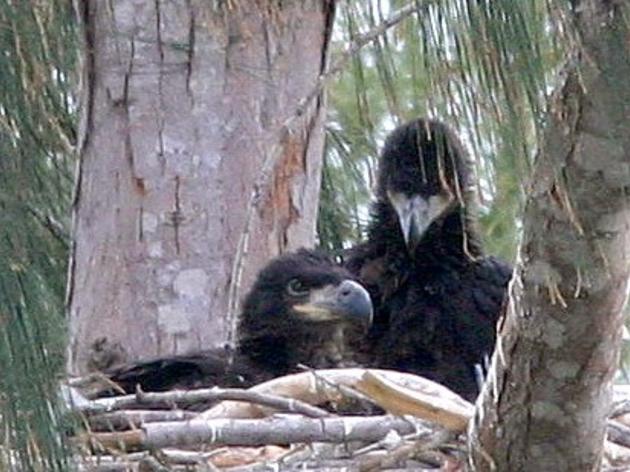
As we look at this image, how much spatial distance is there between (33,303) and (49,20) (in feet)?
2.10

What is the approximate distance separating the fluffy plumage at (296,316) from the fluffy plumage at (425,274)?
12 cm

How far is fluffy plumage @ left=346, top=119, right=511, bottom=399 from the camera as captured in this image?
18.6 feet

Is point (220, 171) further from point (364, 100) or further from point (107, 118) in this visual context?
point (364, 100)

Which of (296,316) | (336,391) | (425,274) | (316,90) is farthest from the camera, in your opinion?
(425,274)

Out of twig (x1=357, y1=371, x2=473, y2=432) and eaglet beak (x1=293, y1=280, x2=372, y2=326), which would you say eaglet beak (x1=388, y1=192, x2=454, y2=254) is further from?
twig (x1=357, y1=371, x2=473, y2=432)

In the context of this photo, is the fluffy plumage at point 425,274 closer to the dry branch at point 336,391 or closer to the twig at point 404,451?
the dry branch at point 336,391

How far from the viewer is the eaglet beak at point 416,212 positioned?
235 inches

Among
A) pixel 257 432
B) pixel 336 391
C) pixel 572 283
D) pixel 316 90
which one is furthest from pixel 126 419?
pixel 572 283

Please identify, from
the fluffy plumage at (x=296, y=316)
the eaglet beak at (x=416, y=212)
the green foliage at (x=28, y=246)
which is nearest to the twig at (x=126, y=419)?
the green foliage at (x=28, y=246)

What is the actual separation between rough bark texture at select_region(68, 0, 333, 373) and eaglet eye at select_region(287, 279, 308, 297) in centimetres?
18

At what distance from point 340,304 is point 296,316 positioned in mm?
162

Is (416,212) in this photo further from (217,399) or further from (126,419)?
(126,419)

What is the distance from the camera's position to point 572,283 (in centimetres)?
335

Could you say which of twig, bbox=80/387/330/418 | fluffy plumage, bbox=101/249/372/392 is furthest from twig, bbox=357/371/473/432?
fluffy plumage, bbox=101/249/372/392
